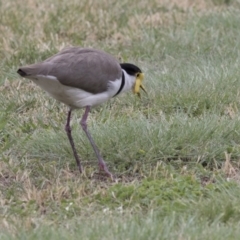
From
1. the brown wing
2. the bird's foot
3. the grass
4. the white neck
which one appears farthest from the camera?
the white neck

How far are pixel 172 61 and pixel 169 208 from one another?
3.42 metres

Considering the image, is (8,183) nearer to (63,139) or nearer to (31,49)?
(63,139)

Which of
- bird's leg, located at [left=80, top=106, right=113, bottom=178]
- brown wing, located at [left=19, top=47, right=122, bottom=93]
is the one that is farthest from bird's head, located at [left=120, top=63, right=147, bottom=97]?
bird's leg, located at [left=80, top=106, right=113, bottom=178]

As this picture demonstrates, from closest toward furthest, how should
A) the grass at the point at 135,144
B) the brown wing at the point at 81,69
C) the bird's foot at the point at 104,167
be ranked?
1. the grass at the point at 135,144
2. the brown wing at the point at 81,69
3. the bird's foot at the point at 104,167

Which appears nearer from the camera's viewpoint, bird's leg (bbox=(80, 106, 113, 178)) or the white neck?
bird's leg (bbox=(80, 106, 113, 178))

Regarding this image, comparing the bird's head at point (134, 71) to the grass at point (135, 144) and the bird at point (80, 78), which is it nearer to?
the bird at point (80, 78)

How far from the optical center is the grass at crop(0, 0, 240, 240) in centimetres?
454

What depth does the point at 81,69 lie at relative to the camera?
536 centimetres

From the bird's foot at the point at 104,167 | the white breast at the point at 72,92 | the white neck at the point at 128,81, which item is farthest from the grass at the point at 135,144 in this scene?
the white breast at the point at 72,92

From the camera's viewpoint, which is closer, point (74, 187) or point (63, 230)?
point (63, 230)

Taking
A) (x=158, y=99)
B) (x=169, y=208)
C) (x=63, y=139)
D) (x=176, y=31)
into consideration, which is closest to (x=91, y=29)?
(x=176, y=31)

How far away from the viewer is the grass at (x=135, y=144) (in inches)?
179

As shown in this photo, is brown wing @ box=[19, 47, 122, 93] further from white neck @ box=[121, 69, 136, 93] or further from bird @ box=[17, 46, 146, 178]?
white neck @ box=[121, 69, 136, 93]

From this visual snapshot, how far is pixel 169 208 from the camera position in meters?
4.72
